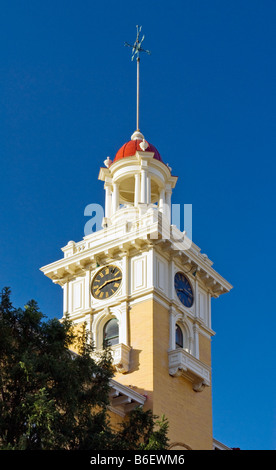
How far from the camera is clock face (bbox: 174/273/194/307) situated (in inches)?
1578

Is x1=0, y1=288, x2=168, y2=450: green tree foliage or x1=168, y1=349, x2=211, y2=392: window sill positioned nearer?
x1=0, y1=288, x2=168, y2=450: green tree foliage

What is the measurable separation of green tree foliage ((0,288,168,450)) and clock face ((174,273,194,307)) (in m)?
13.9

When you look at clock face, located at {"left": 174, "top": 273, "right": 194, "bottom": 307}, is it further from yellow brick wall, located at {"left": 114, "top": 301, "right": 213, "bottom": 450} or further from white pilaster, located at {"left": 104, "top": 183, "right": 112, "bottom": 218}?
white pilaster, located at {"left": 104, "top": 183, "right": 112, "bottom": 218}

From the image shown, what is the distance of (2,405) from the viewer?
2320cm

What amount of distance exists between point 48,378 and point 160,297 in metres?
15.0

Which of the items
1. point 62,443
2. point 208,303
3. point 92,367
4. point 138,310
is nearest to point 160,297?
point 138,310

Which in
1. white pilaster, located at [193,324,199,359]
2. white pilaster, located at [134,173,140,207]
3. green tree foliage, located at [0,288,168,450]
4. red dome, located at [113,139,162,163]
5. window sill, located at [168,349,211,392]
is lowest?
green tree foliage, located at [0,288,168,450]

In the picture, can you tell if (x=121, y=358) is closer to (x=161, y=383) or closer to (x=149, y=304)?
(x=161, y=383)

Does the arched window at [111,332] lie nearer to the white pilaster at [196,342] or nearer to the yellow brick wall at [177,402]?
the yellow brick wall at [177,402]

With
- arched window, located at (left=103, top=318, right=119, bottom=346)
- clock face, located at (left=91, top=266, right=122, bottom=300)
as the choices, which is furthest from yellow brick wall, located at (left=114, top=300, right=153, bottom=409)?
clock face, located at (left=91, top=266, right=122, bottom=300)

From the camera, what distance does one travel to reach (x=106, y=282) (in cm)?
4022

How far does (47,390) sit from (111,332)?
15.5 m

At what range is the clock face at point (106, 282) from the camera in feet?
131

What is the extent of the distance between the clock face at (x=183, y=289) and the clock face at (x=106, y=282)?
241 cm
